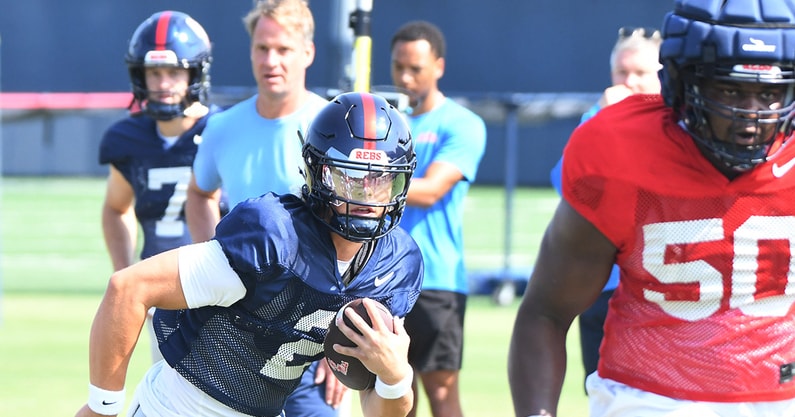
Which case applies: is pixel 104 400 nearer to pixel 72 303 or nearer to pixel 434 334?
pixel 434 334

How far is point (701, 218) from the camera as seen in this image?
115 inches

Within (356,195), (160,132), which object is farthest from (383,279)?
(160,132)

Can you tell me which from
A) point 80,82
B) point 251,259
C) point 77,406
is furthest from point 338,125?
point 80,82

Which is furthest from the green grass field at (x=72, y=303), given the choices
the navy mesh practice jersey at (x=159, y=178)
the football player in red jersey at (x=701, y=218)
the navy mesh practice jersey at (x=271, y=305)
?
the football player in red jersey at (x=701, y=218)

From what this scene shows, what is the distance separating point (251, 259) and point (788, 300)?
1.36m

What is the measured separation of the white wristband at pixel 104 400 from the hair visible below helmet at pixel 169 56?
2.60 meters

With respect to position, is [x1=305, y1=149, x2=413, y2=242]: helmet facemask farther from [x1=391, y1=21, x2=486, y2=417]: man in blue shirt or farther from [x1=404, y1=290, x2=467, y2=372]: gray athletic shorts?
[x1=404, y1=290, x2=467, y2=372]: gray athletic shorts

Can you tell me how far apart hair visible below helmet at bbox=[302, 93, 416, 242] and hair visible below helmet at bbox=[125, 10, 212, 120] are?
2476mm

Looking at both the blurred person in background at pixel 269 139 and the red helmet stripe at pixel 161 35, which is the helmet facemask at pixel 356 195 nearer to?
the blurred person in background at pixel 269 139

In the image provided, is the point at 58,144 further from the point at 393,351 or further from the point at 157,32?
the point at 393,351

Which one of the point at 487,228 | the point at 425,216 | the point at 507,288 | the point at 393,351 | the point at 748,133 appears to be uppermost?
the point at 748,133

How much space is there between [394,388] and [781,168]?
1201 mm

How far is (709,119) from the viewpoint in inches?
112

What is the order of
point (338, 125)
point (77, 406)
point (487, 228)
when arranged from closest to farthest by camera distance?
1. point (338, 125)
2. point (77, 406)
3. point (487, 228)
